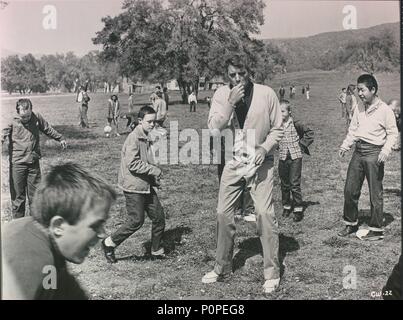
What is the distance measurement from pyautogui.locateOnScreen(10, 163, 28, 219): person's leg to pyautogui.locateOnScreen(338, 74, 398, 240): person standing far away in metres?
3.16

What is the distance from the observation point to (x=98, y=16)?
4.53 meters

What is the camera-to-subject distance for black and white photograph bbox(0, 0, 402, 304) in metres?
1.71

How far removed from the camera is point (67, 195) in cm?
163

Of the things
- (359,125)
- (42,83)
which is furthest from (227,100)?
(42,83)

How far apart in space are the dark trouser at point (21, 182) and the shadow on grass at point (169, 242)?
1424 millimetres

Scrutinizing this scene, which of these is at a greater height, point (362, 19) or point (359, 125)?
point (362, 19)

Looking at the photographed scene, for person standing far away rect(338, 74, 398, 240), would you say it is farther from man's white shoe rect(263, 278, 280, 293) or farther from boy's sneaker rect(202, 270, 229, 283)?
boy's sneaker rect(202, 270, 229, 283)

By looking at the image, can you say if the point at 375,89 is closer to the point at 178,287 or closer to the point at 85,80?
the point at 178,287

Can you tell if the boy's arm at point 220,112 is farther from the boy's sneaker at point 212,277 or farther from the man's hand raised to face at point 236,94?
the boy's sneaker at point 212,277

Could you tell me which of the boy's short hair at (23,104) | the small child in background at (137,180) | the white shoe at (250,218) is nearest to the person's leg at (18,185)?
the boy's short hair at (23,104)

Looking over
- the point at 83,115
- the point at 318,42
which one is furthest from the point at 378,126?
the point at 83,115

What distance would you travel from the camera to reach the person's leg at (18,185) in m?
5.09

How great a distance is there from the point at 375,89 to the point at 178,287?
8.07ft

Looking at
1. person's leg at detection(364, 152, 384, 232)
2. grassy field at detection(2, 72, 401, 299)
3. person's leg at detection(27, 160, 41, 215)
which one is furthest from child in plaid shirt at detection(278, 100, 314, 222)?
person's leg at detection(27, 160, 41, 215)
